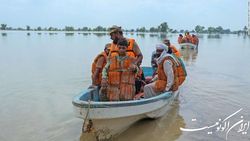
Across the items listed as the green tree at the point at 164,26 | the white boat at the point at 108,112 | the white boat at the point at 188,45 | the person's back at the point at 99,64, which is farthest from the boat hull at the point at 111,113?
the green tree at the point at 164,26

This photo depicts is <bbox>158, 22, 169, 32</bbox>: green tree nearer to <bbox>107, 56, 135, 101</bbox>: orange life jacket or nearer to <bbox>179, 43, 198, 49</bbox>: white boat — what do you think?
<bbox>179, 43, 198, 49</bbox>: white boat

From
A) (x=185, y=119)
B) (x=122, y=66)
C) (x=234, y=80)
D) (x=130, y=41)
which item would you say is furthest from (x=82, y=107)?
(x=234, y=80)

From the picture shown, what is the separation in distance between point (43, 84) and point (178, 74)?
6.18 metres

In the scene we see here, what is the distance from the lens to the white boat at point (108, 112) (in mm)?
5719

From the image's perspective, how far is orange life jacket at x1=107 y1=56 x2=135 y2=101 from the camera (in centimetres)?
633

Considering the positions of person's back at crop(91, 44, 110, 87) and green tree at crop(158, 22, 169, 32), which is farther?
green tree at crop(158, 22, 169, 32)

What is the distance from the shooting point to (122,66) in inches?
249

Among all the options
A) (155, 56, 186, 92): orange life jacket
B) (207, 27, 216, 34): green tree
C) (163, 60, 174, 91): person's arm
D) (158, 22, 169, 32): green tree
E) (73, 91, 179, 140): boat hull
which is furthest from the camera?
(207, 27, 216, 34): green tree

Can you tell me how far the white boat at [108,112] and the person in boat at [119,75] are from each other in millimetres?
378

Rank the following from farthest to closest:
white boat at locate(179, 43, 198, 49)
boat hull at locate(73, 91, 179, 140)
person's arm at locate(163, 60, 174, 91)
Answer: white boat at locate(179, 43, 198, 49), person's arm at locate(163, 60, 174, 91), boat hull at locate(73, 91, 179, 140)

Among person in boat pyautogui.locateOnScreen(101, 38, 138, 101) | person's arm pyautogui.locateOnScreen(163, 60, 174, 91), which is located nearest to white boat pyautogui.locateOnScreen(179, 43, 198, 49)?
person's arm pyautogui.locateOnScreen(163, 60, 174, 91)

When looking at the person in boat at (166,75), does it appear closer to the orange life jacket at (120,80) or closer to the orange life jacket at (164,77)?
the orange life jacket at (164,77)

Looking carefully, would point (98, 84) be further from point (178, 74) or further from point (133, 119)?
point (178, 74)

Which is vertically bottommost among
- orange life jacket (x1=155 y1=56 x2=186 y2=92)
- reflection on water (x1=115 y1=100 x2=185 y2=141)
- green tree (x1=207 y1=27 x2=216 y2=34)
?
green tree (x1=207 y1=27 x2=216 y2=34)
